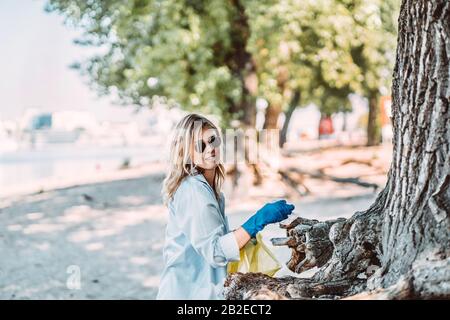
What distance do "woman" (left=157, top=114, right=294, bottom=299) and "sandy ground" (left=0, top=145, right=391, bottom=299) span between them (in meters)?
1.53

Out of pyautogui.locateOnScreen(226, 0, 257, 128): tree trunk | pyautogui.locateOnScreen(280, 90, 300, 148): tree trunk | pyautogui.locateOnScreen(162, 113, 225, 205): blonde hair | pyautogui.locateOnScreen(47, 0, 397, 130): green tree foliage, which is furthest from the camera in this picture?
pyautogui.locateOnScreen(280, 90, 300, 148): tree trunk

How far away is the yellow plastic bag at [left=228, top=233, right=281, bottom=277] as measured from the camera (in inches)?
59.2

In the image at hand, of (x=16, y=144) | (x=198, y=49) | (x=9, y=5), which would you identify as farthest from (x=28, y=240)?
(x=198, y=49)

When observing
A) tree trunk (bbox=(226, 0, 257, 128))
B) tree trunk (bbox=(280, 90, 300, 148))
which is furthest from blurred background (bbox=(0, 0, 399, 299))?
tree trunk (bbox=(280, 90, 300, 148))

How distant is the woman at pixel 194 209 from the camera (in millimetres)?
1382

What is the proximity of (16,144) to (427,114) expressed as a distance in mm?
5130

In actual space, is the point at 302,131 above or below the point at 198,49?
below

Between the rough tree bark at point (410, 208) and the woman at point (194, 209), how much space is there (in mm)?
69

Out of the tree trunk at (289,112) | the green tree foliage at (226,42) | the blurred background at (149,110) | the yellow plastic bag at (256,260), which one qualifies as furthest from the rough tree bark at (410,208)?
the tree trunk at (289,112)

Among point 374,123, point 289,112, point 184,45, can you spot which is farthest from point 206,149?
point 289,112

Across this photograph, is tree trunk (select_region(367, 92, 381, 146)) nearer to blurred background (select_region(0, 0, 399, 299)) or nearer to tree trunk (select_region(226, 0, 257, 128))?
blurred background (select_region(0, 0, 399, 299))

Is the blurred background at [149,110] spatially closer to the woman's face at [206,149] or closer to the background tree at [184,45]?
the background tree at [184,45]

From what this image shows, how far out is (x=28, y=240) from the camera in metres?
5.04

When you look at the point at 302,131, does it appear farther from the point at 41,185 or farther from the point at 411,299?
the point at 411,299
